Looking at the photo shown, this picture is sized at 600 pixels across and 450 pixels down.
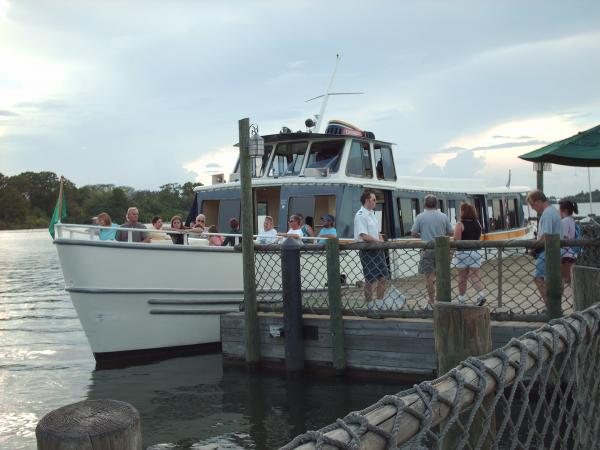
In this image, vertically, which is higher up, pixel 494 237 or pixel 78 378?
pixel 494 237

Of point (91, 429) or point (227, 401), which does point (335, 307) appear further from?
point (91, 429)

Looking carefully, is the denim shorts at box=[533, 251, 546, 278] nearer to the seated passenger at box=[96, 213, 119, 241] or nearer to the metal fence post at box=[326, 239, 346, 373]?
the metal fence post at box=[326, 239, 346, 373]

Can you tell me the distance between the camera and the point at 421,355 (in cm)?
755

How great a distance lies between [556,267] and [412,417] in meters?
5.57

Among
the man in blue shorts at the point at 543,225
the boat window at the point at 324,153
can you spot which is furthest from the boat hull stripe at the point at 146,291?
the man in blue shorts at the point at 543,225

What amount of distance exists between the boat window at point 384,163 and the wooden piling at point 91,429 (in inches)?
450

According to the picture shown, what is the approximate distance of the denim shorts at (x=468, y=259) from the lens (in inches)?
320

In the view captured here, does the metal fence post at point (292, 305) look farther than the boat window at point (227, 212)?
No

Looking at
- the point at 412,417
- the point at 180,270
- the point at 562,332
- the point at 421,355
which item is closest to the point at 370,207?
the point at 421,355

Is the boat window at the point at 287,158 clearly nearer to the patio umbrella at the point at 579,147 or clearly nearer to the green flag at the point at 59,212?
the green flag at the point at 59,212

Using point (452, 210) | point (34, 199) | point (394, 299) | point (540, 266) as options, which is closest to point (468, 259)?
point (540, 266)

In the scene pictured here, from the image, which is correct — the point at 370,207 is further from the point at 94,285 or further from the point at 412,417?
the point at 412,417

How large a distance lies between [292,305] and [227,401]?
1453 millimetres

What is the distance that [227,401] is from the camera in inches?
312
